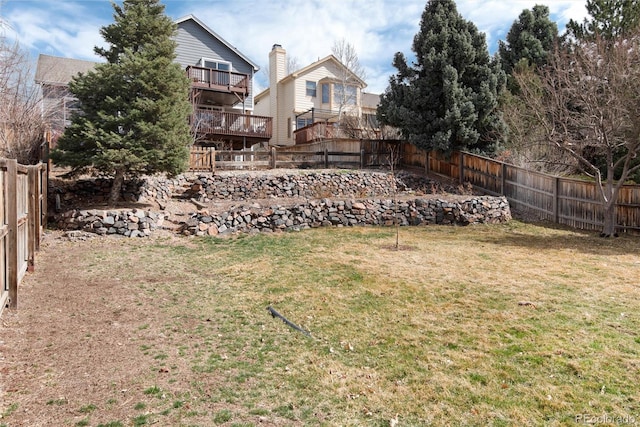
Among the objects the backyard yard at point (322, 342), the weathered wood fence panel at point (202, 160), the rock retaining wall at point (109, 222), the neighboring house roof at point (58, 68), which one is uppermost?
the neighboring house roof at point (58, 68)

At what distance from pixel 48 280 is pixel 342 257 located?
17.2ft

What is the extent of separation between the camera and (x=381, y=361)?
3850 mm

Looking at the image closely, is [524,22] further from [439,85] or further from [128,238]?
[128,238]

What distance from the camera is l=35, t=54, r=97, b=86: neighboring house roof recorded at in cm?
2251

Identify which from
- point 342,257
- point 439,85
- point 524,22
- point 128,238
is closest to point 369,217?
point 342,257

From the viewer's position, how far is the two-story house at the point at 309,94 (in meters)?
28.3

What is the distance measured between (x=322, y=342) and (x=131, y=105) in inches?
379

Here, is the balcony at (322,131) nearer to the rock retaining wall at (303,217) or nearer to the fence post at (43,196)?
the rock retaining wall at (303,217)

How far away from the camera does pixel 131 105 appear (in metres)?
11.0

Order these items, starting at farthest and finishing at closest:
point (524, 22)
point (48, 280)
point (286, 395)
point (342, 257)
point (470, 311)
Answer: point (524, 22) → point (342, 257) → point (48, 280) → point (470, 311) → point (286, 395)

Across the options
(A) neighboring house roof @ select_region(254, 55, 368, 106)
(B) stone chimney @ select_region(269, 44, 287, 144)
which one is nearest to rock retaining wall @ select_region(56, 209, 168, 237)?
(B) stone chimney @ select_region(269, 44, 287, 144)

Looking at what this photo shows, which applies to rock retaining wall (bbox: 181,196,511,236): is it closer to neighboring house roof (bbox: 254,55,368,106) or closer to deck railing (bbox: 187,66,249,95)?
deck railing (bbox: 187,66,249,95)

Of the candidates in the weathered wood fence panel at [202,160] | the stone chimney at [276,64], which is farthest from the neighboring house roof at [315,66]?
the weathered wood fence panel at [202,160]

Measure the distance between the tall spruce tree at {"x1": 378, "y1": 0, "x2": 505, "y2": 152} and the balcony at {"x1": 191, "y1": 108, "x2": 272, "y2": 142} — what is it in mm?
7372
